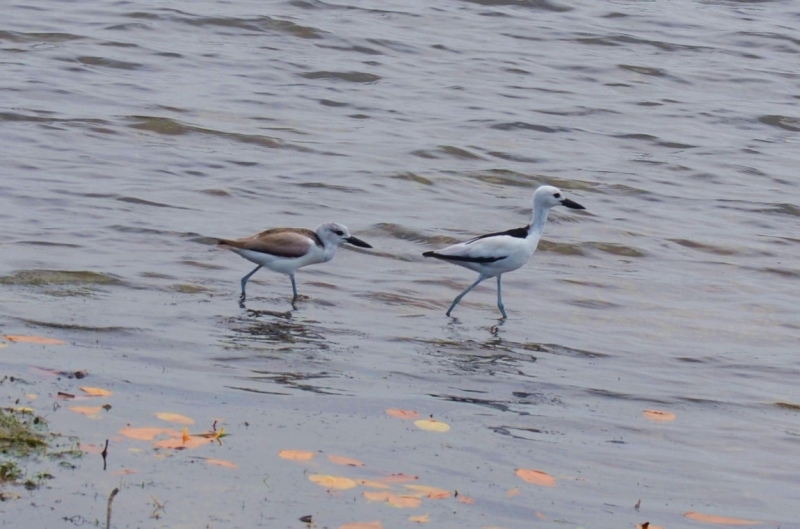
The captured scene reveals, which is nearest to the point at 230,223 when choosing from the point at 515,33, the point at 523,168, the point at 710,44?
the point at 523,168

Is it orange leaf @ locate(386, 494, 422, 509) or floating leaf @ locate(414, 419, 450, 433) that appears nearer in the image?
orange leaf @ locate(386, 494, 422, 509)

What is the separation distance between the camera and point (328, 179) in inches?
579

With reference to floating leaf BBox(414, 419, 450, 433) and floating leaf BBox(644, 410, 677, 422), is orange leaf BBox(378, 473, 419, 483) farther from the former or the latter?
floating leaf BBox(644, 410, 677, 422)

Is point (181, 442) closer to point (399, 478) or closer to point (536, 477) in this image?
point (399, 478)

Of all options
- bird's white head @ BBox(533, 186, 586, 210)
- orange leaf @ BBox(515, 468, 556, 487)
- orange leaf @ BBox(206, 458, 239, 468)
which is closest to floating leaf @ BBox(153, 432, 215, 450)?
orange leaf @ BBox(206, 458, 239, 468)

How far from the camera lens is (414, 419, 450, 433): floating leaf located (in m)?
7.03

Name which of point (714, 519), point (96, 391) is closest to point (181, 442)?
point (96, 391)

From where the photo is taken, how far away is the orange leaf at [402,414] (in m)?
7.23

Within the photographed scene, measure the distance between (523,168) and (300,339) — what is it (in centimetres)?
765

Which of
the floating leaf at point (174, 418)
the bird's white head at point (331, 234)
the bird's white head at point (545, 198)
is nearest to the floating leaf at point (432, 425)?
the floating leaf at point (174, 418)

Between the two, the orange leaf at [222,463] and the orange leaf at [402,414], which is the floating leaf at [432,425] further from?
the orange leaf at [222,463]

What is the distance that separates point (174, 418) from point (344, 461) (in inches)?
37.4

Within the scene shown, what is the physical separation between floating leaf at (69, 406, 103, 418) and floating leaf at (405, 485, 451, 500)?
1620mm

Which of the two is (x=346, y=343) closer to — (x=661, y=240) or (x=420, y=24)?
(x=661, y=240)
